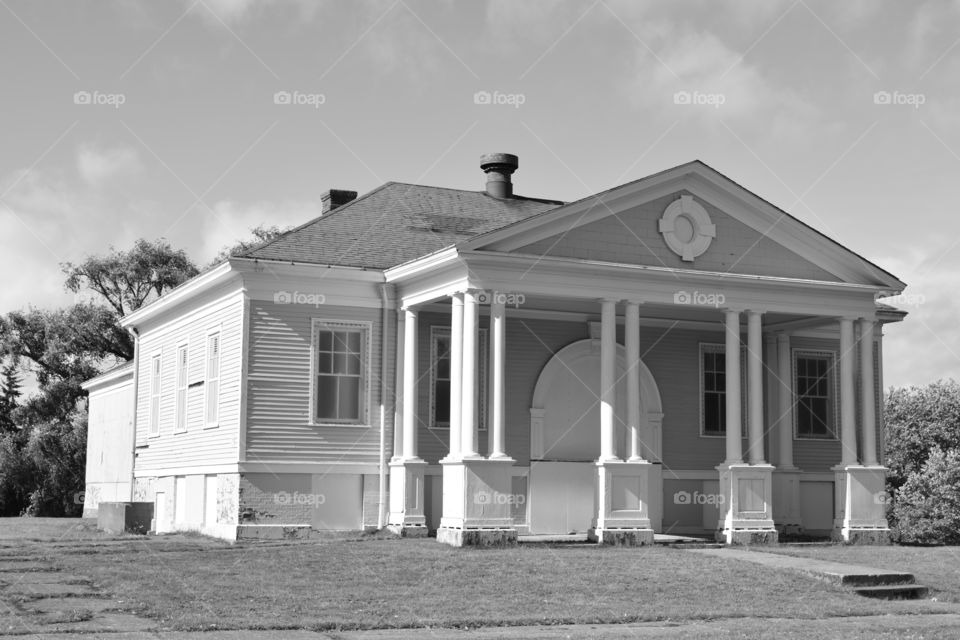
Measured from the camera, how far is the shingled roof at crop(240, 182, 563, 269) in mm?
24078

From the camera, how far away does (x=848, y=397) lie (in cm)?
2466

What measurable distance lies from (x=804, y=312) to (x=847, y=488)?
11.7ft

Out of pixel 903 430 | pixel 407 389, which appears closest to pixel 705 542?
pixel 407 389

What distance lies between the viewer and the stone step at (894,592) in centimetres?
Result: 1695

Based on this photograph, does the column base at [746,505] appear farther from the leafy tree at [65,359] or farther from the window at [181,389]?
the leafy tree at [65,359]

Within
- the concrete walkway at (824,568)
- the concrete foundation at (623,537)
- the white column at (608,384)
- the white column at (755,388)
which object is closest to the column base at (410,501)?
the concrete foundation at (623,537)

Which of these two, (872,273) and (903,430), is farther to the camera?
A: (903,430)

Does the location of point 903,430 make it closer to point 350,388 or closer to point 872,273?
point 872,273


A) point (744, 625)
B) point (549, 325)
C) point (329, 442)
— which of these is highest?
point (549, 325)

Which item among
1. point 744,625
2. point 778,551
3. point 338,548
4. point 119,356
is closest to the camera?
point 744,625

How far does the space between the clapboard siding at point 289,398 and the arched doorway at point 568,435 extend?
3463mm

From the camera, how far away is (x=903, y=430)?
53.3m

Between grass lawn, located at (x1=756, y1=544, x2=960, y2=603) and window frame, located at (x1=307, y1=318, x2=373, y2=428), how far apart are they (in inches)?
318

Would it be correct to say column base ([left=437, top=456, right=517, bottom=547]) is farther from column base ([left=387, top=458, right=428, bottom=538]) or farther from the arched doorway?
the arched doorway
